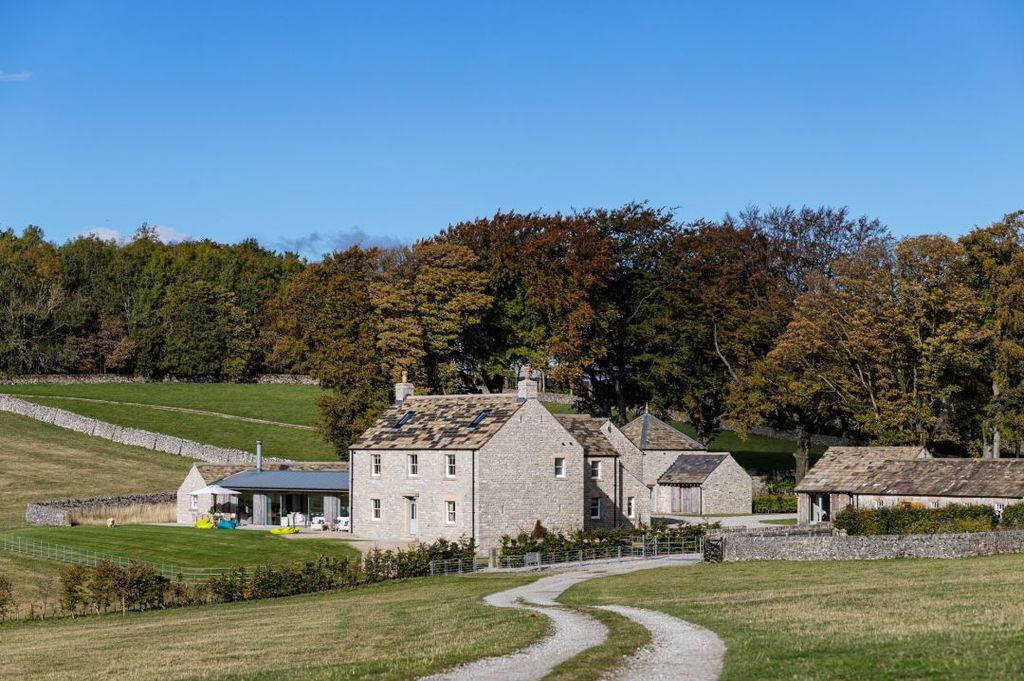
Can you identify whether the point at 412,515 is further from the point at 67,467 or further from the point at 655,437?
the point at 67,467

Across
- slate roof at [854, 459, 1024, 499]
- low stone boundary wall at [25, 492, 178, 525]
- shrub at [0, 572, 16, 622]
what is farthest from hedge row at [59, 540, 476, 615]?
slate roof at [854, 459, 1024, 499]

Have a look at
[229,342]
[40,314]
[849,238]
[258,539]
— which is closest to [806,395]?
[849,238]

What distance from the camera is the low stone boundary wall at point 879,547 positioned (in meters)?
47.5

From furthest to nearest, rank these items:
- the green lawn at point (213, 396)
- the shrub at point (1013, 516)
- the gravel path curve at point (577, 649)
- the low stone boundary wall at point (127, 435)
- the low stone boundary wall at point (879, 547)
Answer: the green lawn at point (213, 396) → the low stone boundary wall at point (127, 435) → the shrub at point (1013, 516) → the low stone boundary wall at point (879, 547) → the gravel path curve at point (577, 649)

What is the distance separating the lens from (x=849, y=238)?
89.5 metres

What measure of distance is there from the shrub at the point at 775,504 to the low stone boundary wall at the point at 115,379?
6429cm

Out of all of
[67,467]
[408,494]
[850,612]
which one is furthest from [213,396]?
[850,612]

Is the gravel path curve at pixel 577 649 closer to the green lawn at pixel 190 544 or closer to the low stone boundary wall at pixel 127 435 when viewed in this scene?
the green lawn at pixel 190 544

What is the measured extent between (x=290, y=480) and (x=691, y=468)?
84.1 ft

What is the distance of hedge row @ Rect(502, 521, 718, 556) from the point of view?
54.6 metres

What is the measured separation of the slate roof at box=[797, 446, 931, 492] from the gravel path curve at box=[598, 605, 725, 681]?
123 ft

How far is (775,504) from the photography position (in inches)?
3147

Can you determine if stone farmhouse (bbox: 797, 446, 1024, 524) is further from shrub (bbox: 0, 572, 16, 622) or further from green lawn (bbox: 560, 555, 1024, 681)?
shrub (bbox: 0, 572, 16, 622)

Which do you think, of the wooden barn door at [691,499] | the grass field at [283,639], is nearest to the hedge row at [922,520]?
the grass field at [283,639]
